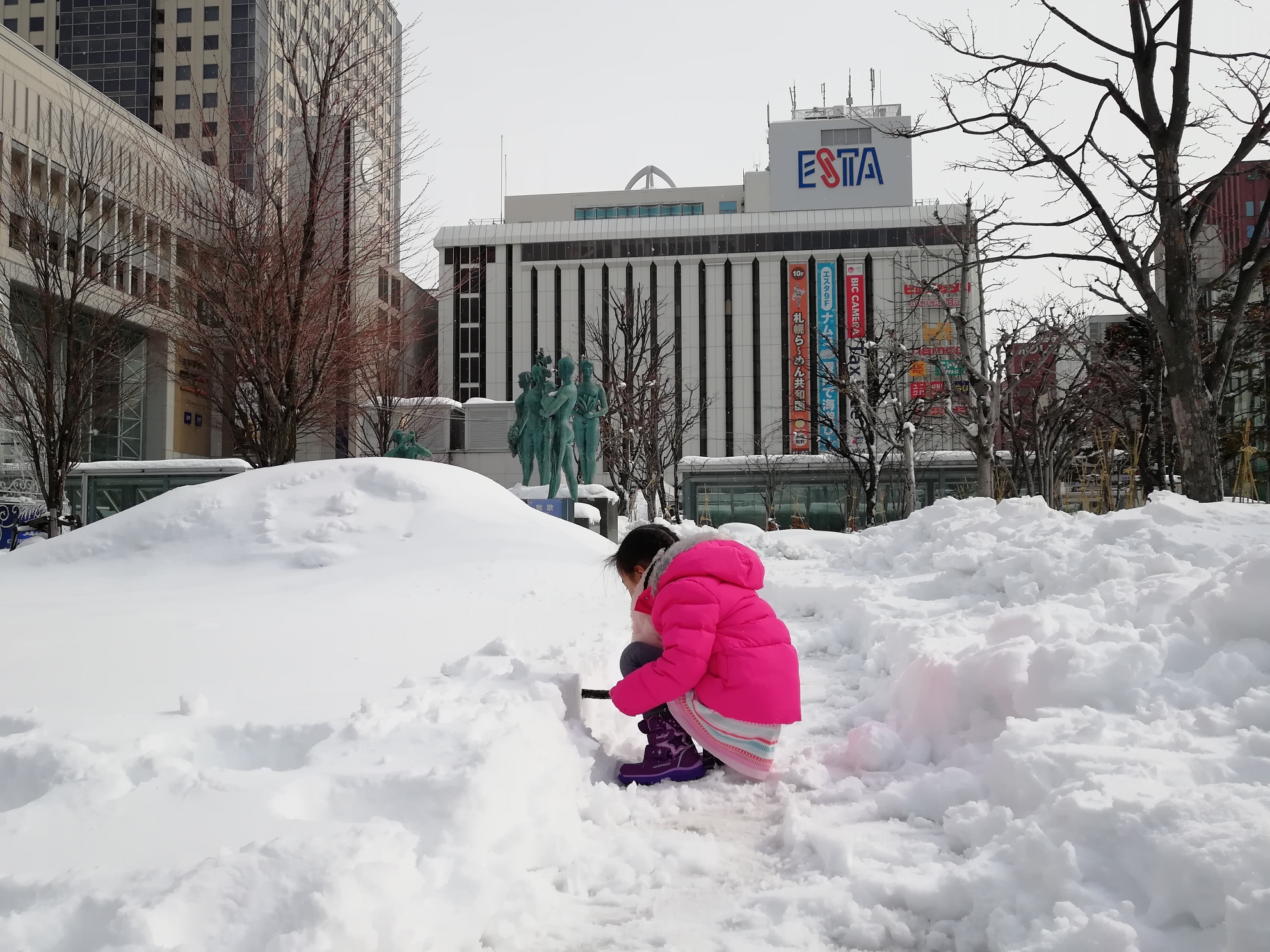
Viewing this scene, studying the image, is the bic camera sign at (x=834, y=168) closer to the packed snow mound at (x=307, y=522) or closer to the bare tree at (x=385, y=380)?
the bare tree at (x=385, y=380)

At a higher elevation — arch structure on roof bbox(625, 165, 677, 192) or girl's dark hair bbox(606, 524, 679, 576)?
arch structure on roof bbox(625, 165, 677, 192)

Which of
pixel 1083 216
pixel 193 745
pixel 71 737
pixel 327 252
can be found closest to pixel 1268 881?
pixel 193 745

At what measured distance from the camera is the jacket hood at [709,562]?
3.22 m

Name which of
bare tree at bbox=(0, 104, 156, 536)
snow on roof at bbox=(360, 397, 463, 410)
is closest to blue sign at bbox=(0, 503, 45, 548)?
snow on roof at bbox=(360, 397, 463, 410)

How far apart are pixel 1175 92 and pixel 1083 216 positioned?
5.28 feet

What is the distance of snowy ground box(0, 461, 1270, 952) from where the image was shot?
1868mm

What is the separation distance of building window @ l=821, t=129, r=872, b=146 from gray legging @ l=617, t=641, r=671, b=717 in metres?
60.5

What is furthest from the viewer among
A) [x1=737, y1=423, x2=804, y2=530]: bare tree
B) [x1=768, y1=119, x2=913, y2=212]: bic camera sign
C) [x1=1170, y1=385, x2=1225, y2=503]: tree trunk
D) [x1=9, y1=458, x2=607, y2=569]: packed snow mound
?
[x1=768, y1=119, x2=913, y2=212]: bic camera sign

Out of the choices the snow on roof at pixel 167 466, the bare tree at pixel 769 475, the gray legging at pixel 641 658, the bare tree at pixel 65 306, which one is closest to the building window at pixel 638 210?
the bare tree at pixel 769 475

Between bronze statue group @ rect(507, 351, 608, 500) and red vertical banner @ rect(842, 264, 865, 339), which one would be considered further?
red vertical banner @ rect(842, 264, 865, 339)

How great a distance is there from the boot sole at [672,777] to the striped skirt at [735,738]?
112mm

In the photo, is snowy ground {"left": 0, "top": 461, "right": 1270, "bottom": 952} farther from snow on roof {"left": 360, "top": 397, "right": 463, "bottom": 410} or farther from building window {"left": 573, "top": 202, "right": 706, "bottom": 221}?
building window {"left": 573, "top": 202, "right": 706, "bottom": 221}

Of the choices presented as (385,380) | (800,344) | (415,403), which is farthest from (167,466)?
(800,344)

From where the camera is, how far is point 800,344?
55.5 metres
